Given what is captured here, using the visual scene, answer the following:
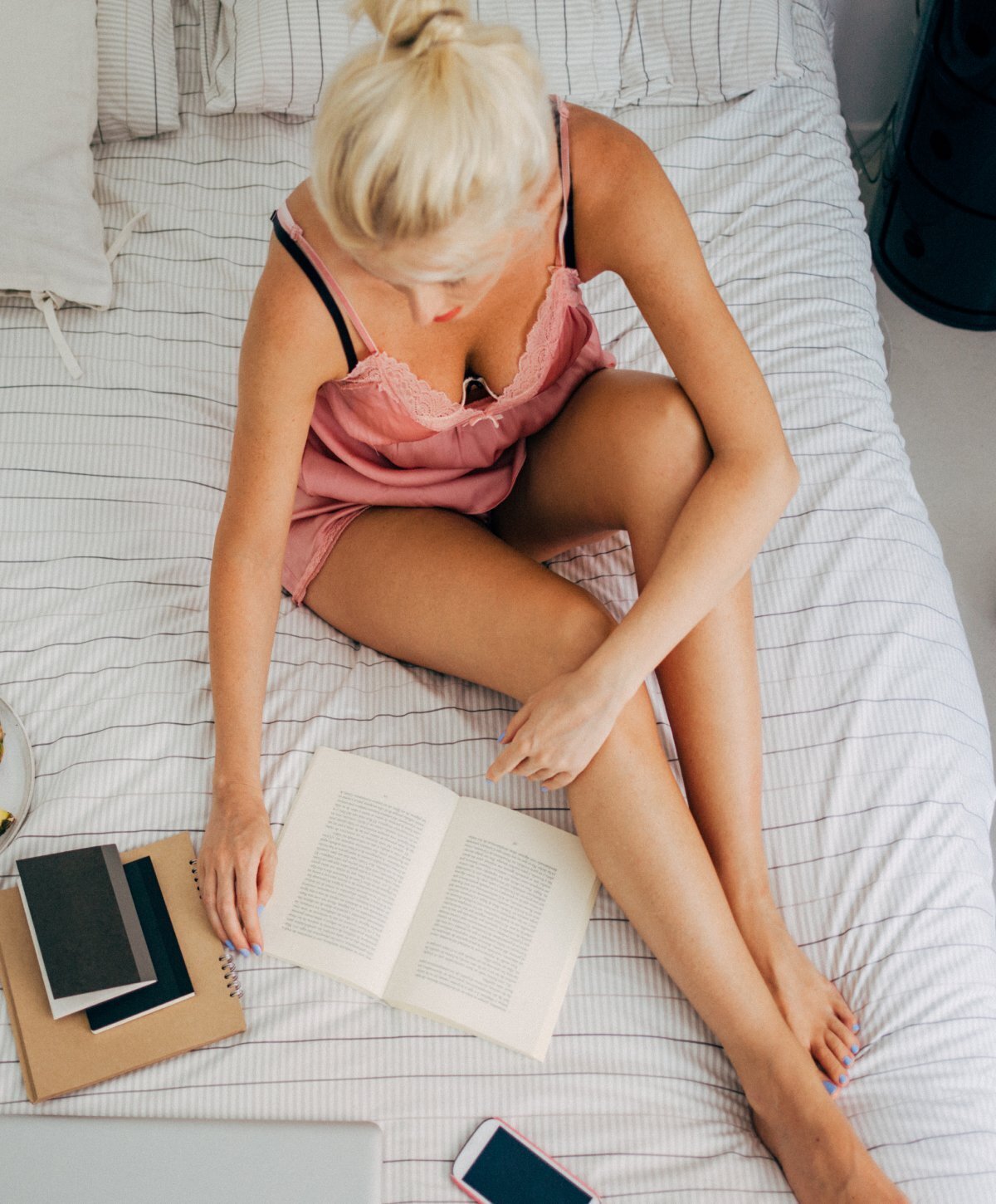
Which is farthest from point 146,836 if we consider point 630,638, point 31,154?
point 31,154

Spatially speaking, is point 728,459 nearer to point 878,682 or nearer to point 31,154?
point 878,682

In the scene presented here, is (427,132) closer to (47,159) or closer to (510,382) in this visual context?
(510,382)

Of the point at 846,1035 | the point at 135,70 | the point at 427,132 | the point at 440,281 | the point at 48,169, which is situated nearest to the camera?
the point at 427,132

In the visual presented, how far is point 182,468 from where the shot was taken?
131cm

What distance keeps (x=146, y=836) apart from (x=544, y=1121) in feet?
1.45

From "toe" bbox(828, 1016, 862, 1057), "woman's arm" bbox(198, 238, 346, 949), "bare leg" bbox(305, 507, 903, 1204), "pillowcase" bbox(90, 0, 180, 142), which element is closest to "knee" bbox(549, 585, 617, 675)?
"bare leg" bbox(305, 507, 903, 1204)

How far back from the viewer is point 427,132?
762 millimetres

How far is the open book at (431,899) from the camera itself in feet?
3.18

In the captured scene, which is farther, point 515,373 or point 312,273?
point 515,373

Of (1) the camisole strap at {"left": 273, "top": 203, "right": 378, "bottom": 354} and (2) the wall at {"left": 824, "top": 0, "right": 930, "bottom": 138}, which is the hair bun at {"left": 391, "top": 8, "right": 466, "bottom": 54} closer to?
(1) the camisole strap at {"left": 273, "top": 203, "right": 378, "bottom": 354}

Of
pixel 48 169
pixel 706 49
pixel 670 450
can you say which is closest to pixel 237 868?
pixel 670 450

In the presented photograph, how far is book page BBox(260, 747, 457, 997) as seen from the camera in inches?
39.0

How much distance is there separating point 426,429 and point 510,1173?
66 cm

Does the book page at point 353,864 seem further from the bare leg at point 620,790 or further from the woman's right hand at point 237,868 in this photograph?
the bare leg at point 620,790
